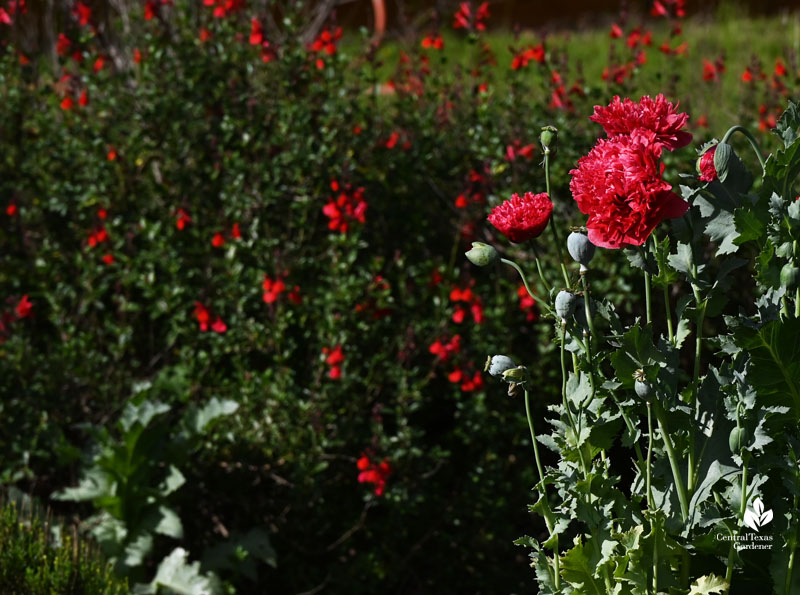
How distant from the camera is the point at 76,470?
361 cm

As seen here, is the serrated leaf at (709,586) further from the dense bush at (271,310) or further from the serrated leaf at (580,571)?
the dense bush at (271,310)

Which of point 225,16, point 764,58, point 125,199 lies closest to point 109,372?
point 125,199

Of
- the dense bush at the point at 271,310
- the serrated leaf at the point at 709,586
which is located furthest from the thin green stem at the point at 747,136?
the dense bush at the point at 271,310

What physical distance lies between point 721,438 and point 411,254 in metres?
2.08

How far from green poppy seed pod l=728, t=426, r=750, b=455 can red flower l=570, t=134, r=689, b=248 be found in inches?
13.2

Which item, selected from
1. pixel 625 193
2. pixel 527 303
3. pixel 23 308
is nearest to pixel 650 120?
pixel 625 193

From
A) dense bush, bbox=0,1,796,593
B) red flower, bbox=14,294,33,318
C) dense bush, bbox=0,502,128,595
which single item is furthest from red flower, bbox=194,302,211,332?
dense bush, bbox=0,502,128,595

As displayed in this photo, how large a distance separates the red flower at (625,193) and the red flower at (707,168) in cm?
17

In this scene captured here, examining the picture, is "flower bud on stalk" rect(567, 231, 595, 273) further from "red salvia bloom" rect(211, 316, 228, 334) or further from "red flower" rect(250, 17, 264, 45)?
"red flower" rect(250, 17, 264, 45)

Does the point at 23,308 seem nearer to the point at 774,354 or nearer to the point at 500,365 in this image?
the point at 500,365

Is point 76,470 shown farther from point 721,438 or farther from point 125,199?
point 721,438

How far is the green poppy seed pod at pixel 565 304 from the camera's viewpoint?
1580 mm

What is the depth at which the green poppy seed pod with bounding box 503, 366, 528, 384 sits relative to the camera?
1.64 metres

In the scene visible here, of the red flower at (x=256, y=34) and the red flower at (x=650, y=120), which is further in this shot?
the red flower at (x=256, y=34)
